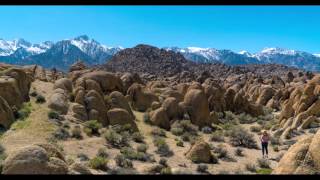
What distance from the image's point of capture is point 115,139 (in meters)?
27.9

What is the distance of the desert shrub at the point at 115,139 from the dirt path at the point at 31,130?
3219 millimetres

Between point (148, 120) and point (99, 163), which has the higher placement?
point (99, 163)

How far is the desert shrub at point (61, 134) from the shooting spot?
26375 mm

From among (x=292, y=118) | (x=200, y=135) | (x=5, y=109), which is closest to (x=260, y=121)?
(x=292, y=118)

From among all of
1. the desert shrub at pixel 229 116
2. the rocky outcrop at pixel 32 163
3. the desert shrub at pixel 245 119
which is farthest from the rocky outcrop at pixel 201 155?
the desert shrub at pixel 245 119

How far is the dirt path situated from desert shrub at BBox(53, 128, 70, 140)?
0.36 metres

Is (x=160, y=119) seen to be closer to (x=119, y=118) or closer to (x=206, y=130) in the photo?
(x=206, y=130)

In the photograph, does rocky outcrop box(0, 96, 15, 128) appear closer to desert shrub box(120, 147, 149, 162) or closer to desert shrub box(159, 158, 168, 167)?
desert shrub box(120, 147, 149, 162)

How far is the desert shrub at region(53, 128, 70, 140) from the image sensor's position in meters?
26.4

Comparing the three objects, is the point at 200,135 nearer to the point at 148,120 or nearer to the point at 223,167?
the point at 148,120

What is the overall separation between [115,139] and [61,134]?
3.23 metres
